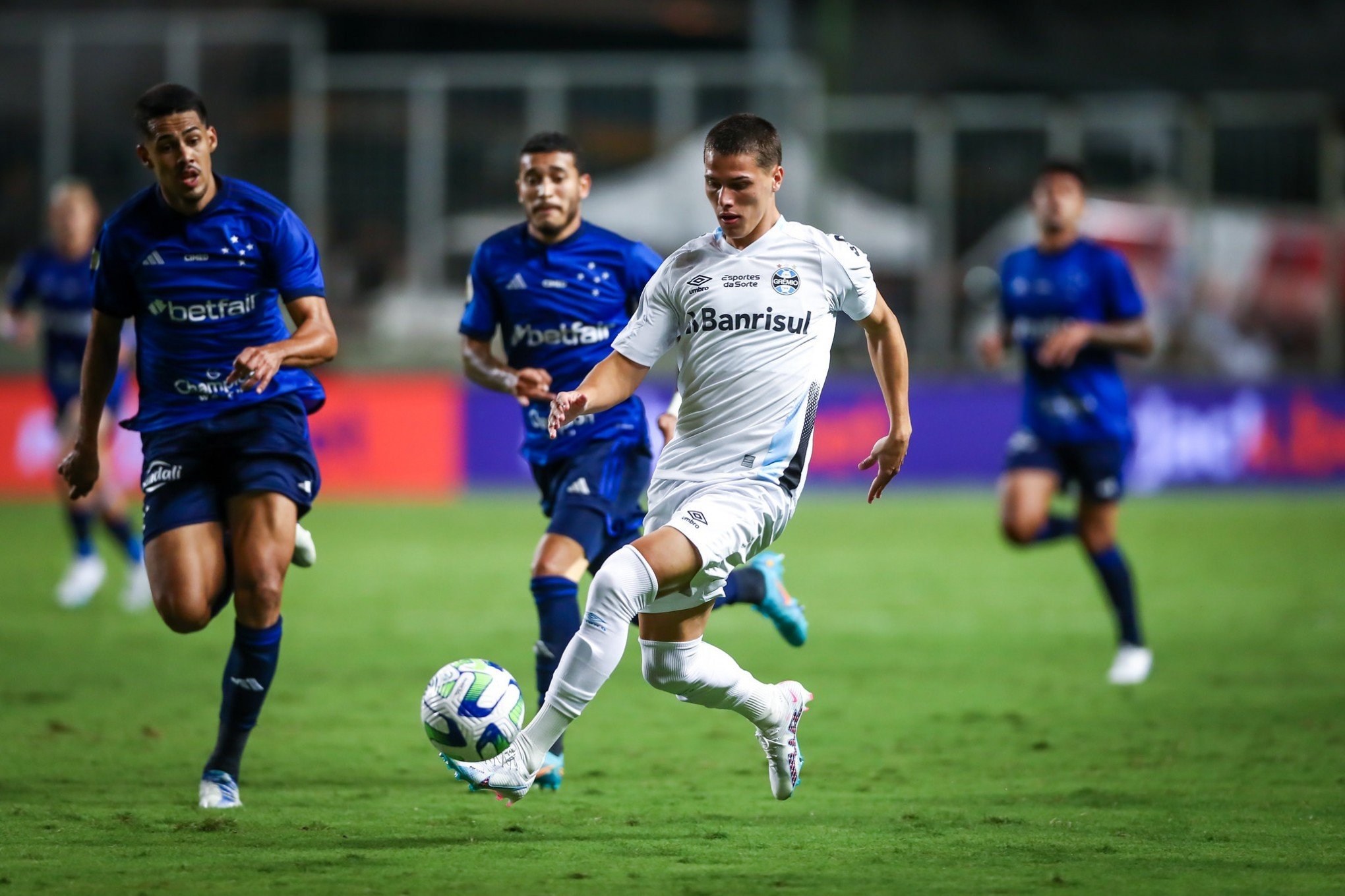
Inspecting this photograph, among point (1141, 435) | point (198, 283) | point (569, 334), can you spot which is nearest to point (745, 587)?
point (569, 334)

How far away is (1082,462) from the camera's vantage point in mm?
9172

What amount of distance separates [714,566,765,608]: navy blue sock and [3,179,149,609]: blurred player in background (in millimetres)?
5972

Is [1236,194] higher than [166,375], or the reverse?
[1236,194]

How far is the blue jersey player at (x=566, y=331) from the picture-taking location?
664cm

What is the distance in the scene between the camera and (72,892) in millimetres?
4652

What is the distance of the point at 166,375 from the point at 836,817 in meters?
2.79

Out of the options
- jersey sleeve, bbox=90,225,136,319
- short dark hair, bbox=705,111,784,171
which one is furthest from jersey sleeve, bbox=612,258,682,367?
jersey sleeve, bbox=90,225,136,319

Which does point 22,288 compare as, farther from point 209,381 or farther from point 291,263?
point 291,263

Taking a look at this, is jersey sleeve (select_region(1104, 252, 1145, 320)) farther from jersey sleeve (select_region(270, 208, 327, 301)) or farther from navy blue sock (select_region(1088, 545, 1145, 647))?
jersey sleeve (select_region(270, 208, 327, 301))

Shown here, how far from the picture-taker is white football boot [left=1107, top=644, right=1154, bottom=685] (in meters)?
8.80

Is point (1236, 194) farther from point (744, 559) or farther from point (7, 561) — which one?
point (744, 559)

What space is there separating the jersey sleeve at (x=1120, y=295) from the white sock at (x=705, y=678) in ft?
14.2

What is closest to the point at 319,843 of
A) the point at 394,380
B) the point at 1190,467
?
the point at 394,380

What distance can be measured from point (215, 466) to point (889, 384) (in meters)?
2.38
